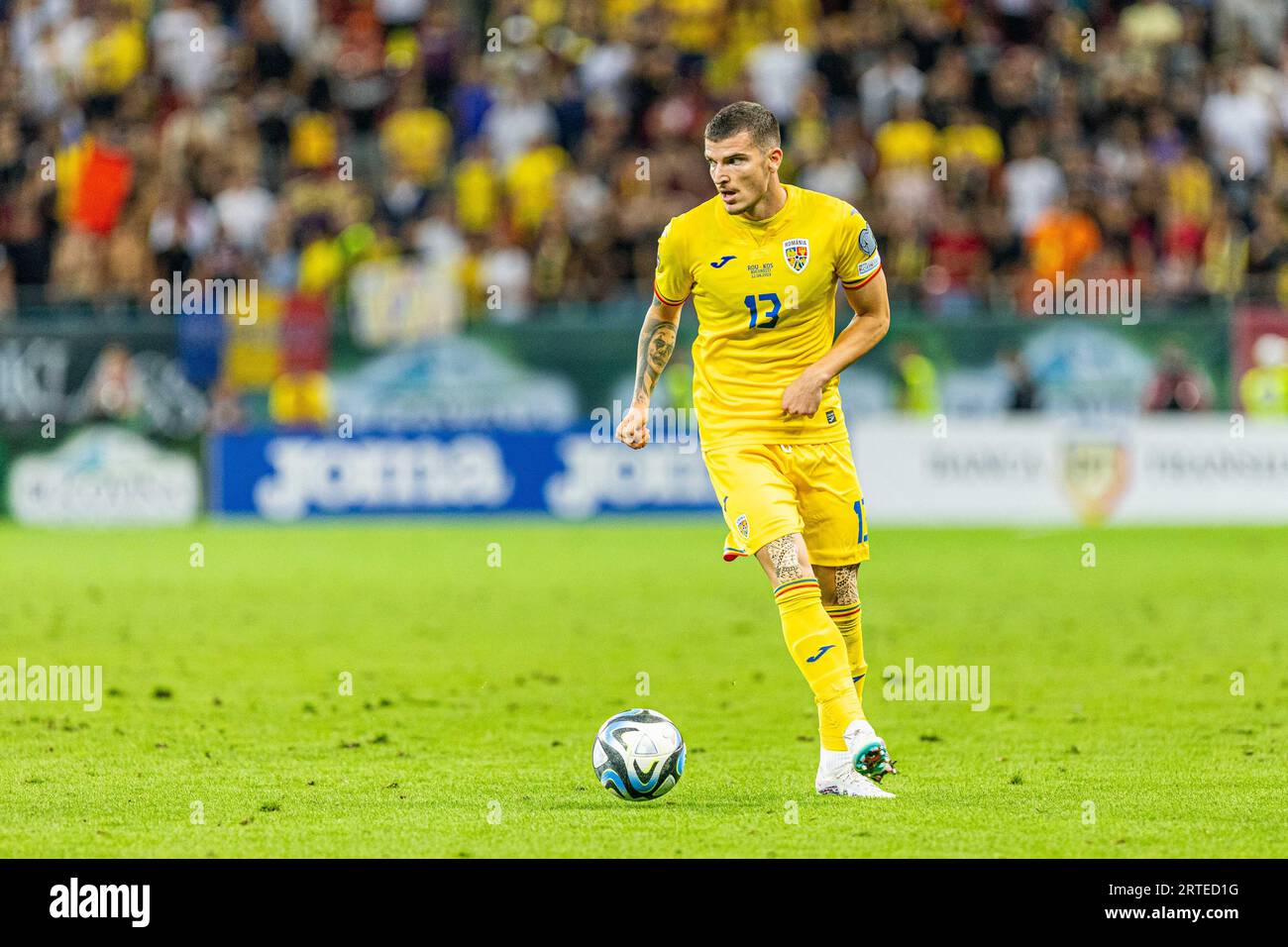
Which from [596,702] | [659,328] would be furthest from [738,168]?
[596,702]

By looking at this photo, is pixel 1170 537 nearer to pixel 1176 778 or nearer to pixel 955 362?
pixel 955 362

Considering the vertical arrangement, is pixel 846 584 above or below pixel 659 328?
below

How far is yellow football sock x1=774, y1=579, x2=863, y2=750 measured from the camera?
27.6 feet

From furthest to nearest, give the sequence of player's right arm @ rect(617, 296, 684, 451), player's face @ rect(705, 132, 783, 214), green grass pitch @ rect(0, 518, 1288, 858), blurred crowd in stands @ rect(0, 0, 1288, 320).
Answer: blurred crowd in stands @ rect(0, 0, 1288, 320) < player's right arm @ rect(617, 296, 684, 451) < player's face @ rect(705, 132, 783, 214) < green grass pitch @ rect(0, 518, 1288, 858)

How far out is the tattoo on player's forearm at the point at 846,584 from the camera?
9125 millimetres

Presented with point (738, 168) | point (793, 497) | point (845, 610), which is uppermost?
point (738, 168)

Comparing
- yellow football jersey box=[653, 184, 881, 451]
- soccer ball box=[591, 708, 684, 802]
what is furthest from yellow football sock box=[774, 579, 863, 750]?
yellow football jersey box=[653, 184, 881, 451]

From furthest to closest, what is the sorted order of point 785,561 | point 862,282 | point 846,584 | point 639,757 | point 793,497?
point 846,584
point 862,282
point 793,497
point 785,561
point 639,757

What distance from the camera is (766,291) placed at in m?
8.84

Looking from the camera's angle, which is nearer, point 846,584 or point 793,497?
point 793,497

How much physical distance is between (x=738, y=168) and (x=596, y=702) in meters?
4.08

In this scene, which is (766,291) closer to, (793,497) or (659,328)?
(659,328)

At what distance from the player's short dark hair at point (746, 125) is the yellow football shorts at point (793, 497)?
1299 mm

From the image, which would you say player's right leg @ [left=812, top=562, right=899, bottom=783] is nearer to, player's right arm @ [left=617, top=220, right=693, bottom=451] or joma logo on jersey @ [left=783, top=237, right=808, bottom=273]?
player's right arm @ [left=617, top=220, right=693, bottom=451]
